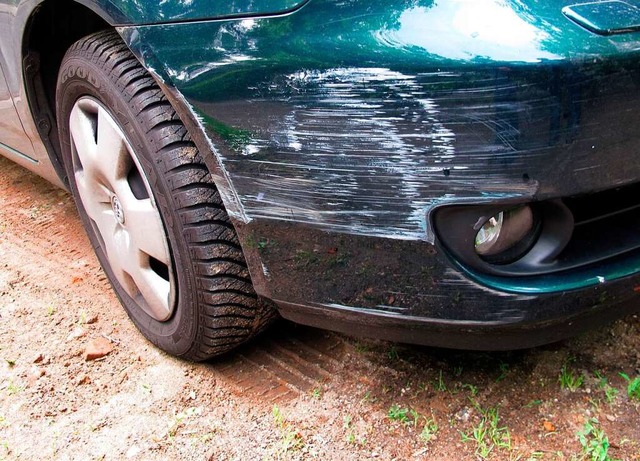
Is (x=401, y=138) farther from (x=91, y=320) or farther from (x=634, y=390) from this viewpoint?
(x=91, y=320)

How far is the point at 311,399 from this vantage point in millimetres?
1865

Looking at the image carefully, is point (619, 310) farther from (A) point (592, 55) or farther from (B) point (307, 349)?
(B) point (307, 349)

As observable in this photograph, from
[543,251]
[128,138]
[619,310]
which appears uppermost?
[128,138]

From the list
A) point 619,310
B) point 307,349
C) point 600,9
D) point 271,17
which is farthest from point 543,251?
point 307,349

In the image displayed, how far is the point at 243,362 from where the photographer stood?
209cm

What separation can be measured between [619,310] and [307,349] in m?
0.96

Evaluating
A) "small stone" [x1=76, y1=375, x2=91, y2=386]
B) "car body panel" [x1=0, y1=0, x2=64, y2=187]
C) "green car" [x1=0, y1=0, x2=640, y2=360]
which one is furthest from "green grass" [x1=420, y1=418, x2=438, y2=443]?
"car body panel" [x1=0, y1=0, x2=64, y2=187]

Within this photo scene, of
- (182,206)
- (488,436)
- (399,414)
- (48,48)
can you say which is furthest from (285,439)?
(48,48)

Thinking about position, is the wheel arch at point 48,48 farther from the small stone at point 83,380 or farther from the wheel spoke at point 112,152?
the small stone at point 83,380

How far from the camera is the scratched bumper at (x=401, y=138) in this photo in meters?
1.20

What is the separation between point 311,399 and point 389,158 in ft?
2.85

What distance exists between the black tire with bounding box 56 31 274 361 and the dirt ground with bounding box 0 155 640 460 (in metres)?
0.20

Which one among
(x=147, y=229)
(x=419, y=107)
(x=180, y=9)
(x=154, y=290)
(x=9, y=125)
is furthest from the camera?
(x=9, y=125)

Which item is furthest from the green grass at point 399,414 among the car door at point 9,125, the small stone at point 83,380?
the car door at point 9,125
